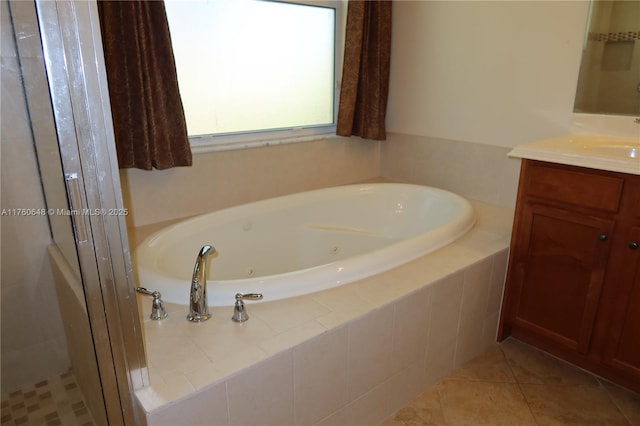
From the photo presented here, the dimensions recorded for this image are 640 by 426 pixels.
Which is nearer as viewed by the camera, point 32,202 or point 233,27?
point 32,202

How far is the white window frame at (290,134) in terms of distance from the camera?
2.36 meters

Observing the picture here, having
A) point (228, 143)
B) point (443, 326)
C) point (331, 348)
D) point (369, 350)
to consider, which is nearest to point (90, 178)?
point (331, 348)

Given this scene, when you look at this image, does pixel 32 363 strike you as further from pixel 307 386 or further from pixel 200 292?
pixel 307 386

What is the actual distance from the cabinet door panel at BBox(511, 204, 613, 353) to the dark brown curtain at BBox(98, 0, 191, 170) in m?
1.62

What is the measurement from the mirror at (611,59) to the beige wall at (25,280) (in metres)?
2.38

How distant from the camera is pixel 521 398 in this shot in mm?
1755

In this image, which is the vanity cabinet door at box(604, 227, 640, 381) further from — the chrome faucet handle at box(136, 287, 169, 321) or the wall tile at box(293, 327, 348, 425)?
the chrome faucet handle at box(136, 287, 169, 321)

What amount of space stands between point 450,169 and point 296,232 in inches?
41.8

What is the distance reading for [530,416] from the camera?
5.46 ft

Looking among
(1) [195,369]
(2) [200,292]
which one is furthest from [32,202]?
(1) [195,369]

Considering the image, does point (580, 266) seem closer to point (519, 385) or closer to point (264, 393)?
point (519, 385)

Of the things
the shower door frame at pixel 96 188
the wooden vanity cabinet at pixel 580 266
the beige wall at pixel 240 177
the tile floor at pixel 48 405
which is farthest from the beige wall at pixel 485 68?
the tile floor at pixel 48 405

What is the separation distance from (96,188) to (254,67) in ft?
5.77

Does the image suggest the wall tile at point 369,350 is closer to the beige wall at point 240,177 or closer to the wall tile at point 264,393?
the wall tile at point 264,393
